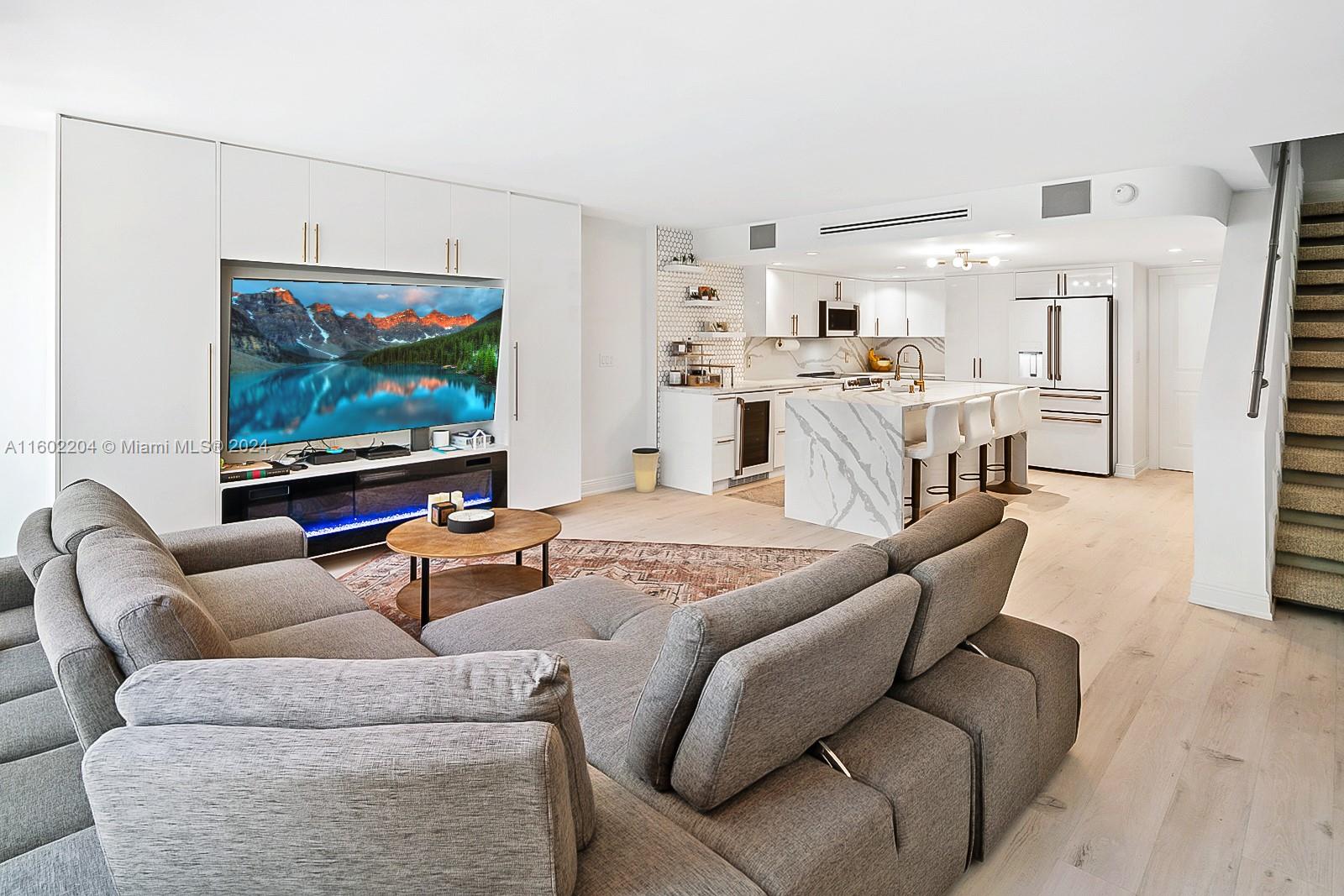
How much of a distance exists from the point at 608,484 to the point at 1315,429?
16.0ft

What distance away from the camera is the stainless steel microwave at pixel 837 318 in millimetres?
8359

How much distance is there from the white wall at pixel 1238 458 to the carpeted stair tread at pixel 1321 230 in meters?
1.19

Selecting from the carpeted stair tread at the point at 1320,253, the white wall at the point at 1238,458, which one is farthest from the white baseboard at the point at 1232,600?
the carpeted stair tread at the point at 1320,253

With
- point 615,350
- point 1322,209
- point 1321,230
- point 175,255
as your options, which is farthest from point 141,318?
point 1322,209

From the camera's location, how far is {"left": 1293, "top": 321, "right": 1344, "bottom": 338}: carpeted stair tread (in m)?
4.48

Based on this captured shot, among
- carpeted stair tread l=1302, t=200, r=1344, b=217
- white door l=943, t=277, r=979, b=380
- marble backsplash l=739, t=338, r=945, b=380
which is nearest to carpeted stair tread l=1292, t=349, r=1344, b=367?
carpeted stair tread l=1302, t=200, r=1344, b=217

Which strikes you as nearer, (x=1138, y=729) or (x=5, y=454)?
(x=1138, y=729)

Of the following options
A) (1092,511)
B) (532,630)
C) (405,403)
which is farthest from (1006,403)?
(532,630)

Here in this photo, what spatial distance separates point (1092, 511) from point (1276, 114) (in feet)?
10.8

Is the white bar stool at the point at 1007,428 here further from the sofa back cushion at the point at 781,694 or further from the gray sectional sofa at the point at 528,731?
the sofa back cushion at the point at 781,694

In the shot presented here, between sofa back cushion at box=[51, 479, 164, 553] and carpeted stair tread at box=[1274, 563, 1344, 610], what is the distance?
4.86m

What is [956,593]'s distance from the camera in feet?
6.40

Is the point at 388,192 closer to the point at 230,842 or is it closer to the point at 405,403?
the point at 405,403

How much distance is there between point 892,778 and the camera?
5.31 ft
